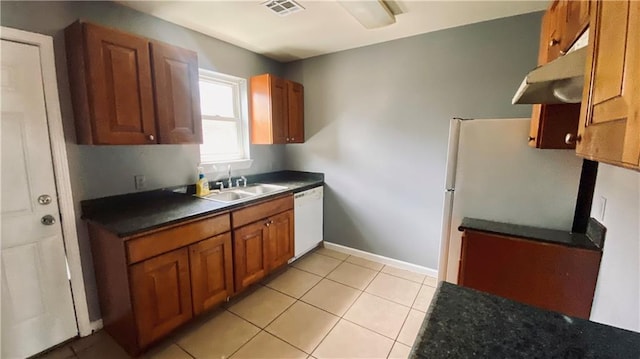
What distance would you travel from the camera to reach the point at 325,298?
240 cm

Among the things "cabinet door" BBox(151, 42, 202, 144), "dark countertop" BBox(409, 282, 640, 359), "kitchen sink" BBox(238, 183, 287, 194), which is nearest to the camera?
"dark countertop" BBox(409, 282, 640, 359)

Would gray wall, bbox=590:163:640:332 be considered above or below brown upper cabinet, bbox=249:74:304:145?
below

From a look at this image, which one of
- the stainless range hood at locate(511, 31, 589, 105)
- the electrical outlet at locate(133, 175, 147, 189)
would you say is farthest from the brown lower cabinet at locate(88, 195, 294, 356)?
the stainless range hood at locate(511, 31, 589, 105)

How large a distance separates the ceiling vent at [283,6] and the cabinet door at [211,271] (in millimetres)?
1815

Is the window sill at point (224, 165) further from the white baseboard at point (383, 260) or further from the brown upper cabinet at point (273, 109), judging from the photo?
the white baseboard at point (383, 260)

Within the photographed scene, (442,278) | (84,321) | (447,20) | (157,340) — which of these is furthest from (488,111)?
(84,321)

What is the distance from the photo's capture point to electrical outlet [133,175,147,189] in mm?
2121

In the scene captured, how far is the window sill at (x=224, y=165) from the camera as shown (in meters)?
2.65

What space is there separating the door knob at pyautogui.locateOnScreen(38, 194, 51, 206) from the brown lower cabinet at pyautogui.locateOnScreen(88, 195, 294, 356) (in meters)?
0.29

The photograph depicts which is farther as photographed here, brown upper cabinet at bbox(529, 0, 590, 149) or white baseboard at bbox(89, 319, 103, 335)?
white baseboard at bbox(89, 319, 103, 335)

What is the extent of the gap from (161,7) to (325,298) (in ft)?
9.00

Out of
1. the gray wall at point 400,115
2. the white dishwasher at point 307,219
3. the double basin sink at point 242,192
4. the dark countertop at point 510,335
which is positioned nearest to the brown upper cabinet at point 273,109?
the gray wall at point 400,115

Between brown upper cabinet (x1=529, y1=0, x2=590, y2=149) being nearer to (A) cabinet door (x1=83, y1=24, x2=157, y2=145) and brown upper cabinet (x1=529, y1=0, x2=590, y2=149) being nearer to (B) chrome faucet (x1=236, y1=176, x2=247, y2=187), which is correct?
(A) cabinet door (x1=83, y1=24, x2=157, y2=145)

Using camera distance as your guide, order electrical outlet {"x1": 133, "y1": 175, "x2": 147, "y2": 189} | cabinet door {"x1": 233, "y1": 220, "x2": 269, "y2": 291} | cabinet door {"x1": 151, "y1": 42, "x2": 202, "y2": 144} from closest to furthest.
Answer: cabinet door {"x1": 151, "y1": 42, "x2": 202, "y2": 144}
electrical outlet {"x1": 133, "y1": 175, "x2": 147, "y2": 189}
cabinet door {"x1": 233, "y1": 220, "x2": 269, "y2": 291}
